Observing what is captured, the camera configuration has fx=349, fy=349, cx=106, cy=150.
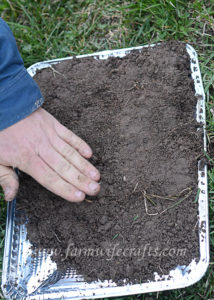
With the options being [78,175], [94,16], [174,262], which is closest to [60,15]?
[94,16]

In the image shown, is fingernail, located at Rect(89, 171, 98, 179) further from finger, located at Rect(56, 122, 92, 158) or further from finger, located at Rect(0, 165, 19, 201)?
finger, located at Rect(0, 165, 19, 201)

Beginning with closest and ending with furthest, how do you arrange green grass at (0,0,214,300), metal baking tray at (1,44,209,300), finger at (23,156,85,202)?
metal baking tray at (1,44,209,300)
finger at (23,156,85,202)
green grass at (0,0,214,300)

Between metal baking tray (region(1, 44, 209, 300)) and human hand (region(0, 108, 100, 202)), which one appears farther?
human hand (region(0, 108, 100, 202))

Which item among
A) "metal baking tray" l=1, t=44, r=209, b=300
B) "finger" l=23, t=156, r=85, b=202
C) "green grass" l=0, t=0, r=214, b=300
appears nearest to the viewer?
"metal baking tray" l=1, t=44, r=209, b=300

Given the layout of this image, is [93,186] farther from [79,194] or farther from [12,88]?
[12,88]

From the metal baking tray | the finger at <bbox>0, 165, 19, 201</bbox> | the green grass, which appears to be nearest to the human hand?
the finger at <bbox>0, 165, 19, 201</bbox>

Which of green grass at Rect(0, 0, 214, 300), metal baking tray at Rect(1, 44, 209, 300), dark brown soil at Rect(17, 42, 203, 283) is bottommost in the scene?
metal baking tray at Rect(1, 44, 209, 300)

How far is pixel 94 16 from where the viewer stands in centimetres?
224

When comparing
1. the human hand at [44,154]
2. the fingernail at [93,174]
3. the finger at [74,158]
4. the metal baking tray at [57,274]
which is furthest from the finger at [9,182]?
the fingernail at [93,174]

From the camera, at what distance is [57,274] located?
1.56 metres

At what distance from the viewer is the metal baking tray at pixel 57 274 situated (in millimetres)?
1449

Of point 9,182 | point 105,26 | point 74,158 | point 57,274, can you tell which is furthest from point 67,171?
point 105,26

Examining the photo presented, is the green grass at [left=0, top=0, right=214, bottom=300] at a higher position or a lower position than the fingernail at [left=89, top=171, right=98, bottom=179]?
higher

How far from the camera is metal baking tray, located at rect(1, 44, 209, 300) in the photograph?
1.45 metres
